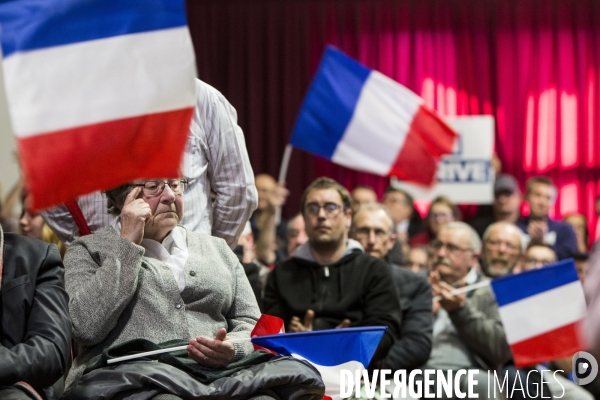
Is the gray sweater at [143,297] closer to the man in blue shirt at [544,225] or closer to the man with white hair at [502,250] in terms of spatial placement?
the man with white hair at [502,250]

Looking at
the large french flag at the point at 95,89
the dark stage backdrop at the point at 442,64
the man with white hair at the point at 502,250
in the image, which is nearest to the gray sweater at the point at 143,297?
the large french flag at the point at 95,89

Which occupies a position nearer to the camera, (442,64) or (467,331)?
(467,331)

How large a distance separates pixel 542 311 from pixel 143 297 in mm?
2281

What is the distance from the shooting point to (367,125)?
21.6 feet

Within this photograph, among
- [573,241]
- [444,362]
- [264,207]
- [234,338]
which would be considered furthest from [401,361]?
[573,241]

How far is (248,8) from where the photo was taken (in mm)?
10172

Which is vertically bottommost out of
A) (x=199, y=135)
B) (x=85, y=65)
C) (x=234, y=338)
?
(x=234, y=338)

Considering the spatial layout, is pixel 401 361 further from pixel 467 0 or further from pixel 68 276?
pixel 467 0

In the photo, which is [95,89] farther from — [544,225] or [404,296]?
[544,225]

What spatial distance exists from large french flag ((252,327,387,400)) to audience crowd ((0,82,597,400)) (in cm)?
17

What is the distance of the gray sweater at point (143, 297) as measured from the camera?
2.88 metres

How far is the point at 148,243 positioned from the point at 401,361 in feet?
5.23

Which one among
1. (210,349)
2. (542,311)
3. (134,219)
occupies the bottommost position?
(542,311)

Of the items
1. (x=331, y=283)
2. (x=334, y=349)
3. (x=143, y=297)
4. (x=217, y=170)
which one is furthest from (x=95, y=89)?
(x=331, y=283)
